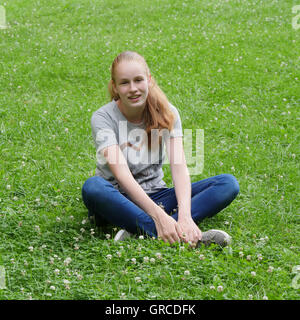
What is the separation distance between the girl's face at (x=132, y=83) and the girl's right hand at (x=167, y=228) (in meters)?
0.99

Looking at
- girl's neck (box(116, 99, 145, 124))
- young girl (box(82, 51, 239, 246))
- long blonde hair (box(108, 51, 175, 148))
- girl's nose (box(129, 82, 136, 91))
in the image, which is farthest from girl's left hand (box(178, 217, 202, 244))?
girl's nose (box(129, 82, 136, 91))

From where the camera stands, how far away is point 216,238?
4395mm

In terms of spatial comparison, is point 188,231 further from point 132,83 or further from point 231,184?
point 132,83

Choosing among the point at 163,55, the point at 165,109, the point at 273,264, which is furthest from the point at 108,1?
the point at 273,264

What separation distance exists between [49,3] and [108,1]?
1.44 m

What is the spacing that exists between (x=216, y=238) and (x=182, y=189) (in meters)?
0.52

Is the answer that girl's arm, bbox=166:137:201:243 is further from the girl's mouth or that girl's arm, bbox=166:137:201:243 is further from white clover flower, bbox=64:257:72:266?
white clover flower, bbox=64:257:72:266

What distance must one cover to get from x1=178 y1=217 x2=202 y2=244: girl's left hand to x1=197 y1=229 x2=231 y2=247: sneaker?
0.24 ft

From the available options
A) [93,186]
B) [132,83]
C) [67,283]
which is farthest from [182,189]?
[67,283]

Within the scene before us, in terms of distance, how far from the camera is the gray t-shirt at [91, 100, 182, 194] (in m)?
4.69

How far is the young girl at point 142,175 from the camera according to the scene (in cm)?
441

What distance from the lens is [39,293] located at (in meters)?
3.66

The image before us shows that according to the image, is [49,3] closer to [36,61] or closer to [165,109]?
[36,61]

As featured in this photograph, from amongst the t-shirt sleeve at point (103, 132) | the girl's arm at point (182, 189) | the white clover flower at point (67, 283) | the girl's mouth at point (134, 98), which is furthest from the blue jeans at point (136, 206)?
the white clover flower at point (67, 283)
